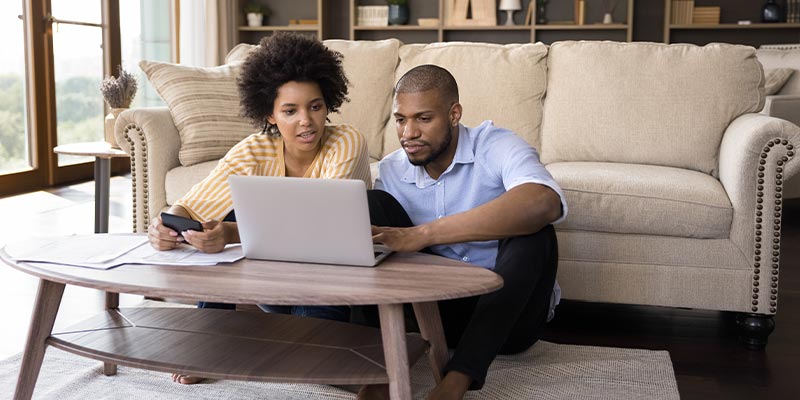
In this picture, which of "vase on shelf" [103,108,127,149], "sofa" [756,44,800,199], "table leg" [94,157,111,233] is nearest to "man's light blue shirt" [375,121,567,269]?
"table leg" [94,157,111,233]

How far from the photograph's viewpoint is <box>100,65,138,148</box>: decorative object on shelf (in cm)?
355

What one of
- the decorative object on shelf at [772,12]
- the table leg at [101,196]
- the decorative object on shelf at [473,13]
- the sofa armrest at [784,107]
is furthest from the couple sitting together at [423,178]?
the decorative object on shelf at [772,12]

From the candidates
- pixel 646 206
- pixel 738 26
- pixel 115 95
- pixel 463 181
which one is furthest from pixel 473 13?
pixel 463 181

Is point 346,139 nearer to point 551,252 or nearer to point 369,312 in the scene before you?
point 369,312

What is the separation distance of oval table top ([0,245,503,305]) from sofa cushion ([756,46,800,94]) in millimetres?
3846

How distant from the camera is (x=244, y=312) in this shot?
189cm

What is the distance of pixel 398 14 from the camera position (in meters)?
6.71

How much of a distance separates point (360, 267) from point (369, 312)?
1.68 ft

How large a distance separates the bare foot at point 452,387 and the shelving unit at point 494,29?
5.08 meters

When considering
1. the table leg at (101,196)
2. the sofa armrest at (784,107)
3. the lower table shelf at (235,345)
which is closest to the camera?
the lower table shelf at (235,345)

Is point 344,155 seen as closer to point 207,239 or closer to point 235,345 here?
point 207,239

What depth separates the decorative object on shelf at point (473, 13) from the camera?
656 cm

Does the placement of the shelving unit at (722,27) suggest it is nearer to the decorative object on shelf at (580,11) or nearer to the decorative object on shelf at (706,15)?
the decorative object on shelf at (706,15)

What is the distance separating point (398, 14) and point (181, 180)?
409cm
